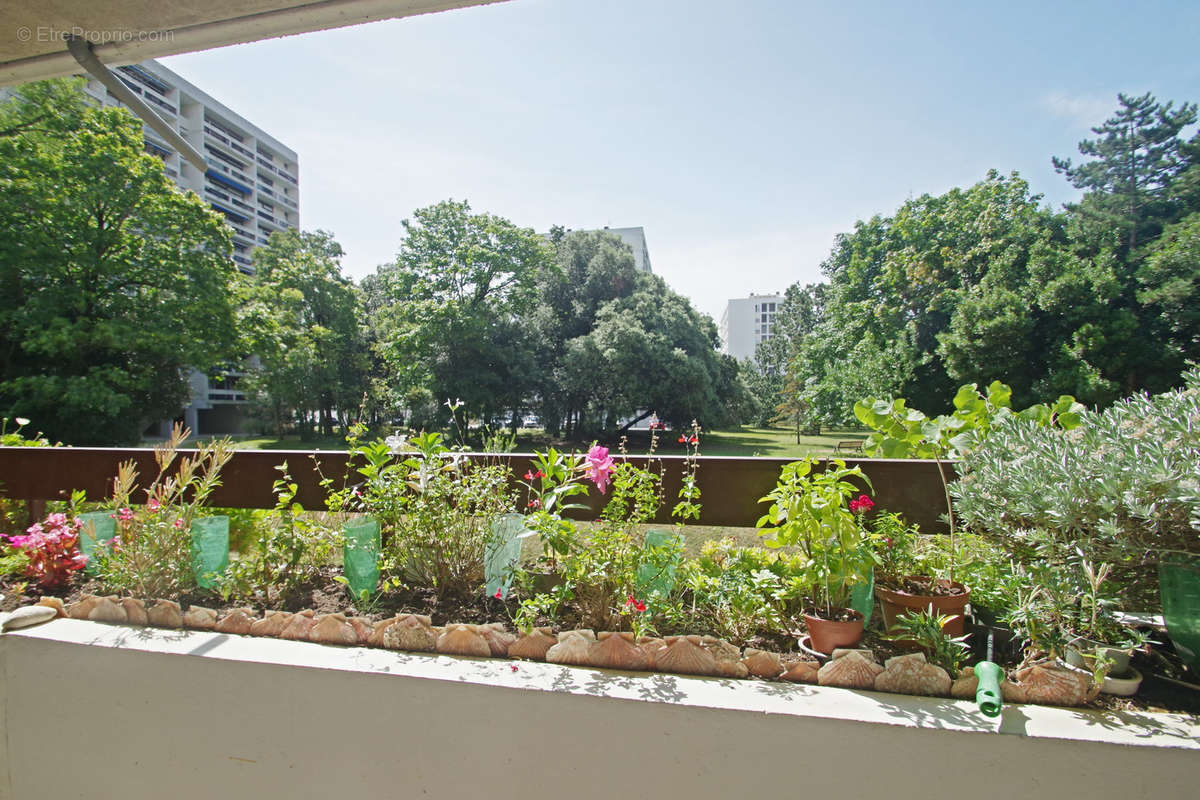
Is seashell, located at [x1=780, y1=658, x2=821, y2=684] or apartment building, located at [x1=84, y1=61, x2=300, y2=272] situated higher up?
apartment building, located at [x1=84, y1=61, x2=300, y2=272]

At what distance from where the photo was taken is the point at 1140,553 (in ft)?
3.55

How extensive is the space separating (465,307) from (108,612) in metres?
17.2

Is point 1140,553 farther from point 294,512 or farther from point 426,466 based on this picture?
point 294,512

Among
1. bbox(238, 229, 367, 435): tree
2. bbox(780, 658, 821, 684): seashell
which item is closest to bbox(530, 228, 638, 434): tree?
bbox(238, 229, 367, 435): tree

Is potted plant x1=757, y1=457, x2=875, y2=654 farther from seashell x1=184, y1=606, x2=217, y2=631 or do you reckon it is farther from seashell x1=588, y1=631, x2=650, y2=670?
seashell x1=184, y1=606, x2=217, y2=631

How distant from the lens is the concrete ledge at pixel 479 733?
0.97 metres

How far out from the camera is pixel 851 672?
3.75ft

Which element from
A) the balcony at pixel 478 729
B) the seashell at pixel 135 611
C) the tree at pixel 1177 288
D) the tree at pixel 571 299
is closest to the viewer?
the balcony at pixel 478 729

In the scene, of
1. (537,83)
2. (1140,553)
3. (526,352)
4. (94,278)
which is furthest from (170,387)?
(1140,553)

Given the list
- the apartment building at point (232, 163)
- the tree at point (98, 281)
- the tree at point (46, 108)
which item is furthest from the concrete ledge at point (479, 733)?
the apartment building at point (232, 163)

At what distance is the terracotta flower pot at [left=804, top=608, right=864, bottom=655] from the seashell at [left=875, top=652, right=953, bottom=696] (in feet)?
0.42

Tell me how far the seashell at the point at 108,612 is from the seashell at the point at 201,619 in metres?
0.20

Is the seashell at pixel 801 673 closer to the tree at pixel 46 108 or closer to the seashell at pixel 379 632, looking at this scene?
the seashell at pixel 379 632

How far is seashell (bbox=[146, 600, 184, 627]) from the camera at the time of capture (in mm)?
1513
